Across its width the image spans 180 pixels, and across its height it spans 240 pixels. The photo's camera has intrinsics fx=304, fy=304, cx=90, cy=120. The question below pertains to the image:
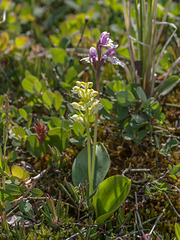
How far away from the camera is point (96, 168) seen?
4.87ft

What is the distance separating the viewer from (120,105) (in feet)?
5.71

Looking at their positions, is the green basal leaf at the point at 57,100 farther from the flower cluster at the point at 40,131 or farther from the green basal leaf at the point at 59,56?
the green basal leaf at the point at 59,56

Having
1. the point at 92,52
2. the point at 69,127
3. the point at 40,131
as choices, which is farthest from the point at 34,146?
the point at 92,52

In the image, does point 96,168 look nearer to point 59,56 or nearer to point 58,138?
point 58,138

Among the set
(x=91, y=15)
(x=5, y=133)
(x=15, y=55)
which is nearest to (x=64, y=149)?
(x=5, y=133)

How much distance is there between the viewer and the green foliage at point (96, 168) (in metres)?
1.46

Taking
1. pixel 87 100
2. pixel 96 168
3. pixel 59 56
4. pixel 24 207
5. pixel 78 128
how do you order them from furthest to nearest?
pixel 59 56
pixel 78 128
pixel 96 168
pixel 24 207
pixel 87 100

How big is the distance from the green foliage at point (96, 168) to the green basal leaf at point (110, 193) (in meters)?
0.12

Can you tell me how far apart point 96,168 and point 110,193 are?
19cm

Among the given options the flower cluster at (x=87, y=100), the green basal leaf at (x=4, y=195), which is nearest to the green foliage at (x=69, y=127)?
the green basal leaf at (x=4, y=195)

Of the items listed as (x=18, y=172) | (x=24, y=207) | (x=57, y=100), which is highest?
(x=57, y=100)

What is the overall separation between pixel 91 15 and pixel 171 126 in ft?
4.78

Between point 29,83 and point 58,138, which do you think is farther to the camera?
point 29,83

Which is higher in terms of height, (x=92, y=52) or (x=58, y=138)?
(x=92, y=52)
